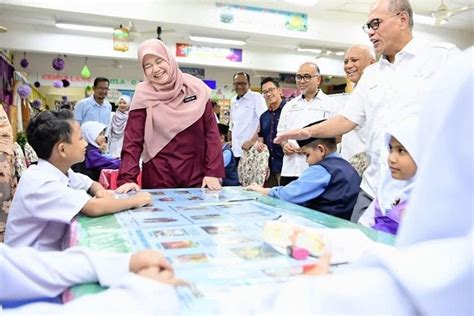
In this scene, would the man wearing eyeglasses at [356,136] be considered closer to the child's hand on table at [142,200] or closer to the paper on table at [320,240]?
the child's hand on table at [142,200]

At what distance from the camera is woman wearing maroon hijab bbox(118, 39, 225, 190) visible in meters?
2.22

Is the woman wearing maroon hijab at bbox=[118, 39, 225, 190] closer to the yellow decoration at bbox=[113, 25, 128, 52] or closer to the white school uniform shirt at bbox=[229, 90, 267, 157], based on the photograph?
the white school uniform shirt at bbox=[229, 90, 267, 157]

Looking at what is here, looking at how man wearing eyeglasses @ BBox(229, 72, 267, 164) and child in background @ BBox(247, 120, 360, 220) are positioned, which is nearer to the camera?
child in background @ BBox(247, 120, 360, 220)

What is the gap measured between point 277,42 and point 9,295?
816 cm

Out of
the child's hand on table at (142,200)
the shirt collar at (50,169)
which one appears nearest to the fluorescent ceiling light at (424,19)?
the child's hand on table at (142,200)

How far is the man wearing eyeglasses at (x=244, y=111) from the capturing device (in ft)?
16.2

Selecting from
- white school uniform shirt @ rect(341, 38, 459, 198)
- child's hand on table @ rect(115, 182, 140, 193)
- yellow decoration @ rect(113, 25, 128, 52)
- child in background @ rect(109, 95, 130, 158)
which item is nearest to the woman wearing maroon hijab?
child's hand on table @ rect(115, 182, 140, 193)

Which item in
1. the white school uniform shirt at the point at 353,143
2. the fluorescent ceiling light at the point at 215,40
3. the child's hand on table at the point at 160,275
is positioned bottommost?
the child's hand on table at the point at 160,275

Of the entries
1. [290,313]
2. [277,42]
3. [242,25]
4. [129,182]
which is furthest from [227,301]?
[277,42]

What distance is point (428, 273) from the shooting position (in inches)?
19.4

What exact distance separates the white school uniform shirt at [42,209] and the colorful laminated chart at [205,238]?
0.26 feet

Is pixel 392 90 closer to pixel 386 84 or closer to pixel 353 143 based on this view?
pixel 386 84

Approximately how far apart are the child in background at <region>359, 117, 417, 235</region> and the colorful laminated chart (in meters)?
0.24

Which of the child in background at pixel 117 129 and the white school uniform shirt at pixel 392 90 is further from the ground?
the white school uniform shirt at pixel 392 90
